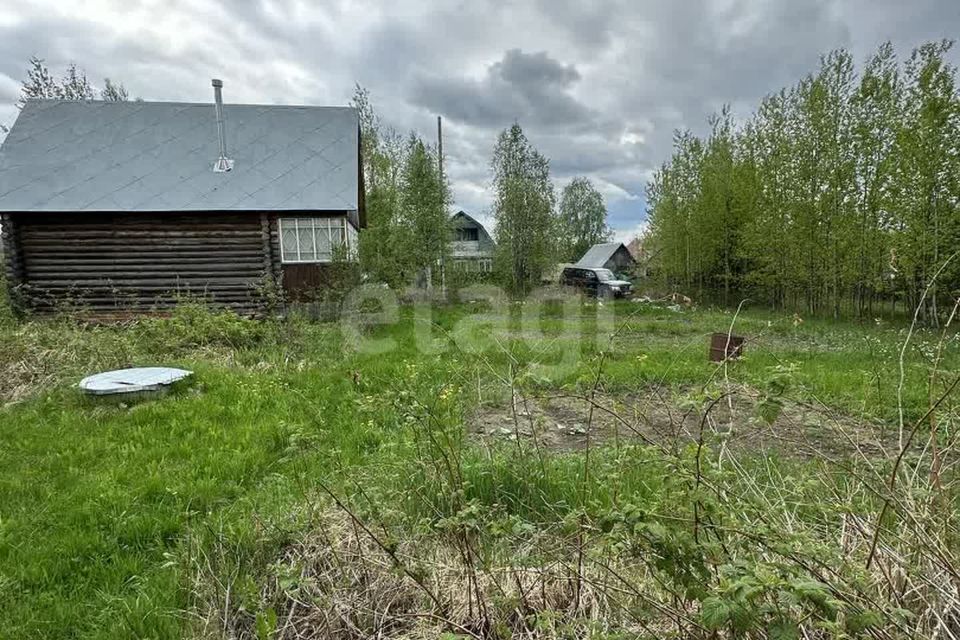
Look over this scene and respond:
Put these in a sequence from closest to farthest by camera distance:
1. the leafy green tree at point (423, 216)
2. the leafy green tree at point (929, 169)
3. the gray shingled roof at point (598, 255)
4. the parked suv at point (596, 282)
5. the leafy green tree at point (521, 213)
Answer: the leafy green tree at point (929, 169) < the leafy green tree at point (423, 216) < the leafy green tree at point (521, 213) < the parked suv at point (596, 282) < the gray shingled roof at point (598, 255)

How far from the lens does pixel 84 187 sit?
10219 mm

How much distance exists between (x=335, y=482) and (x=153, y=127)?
13.4 metres

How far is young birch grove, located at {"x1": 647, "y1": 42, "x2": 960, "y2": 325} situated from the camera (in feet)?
29.8

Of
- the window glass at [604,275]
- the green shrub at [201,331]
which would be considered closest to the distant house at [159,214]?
the green shrub at [201,331]

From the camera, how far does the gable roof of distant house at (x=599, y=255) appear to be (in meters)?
37.0

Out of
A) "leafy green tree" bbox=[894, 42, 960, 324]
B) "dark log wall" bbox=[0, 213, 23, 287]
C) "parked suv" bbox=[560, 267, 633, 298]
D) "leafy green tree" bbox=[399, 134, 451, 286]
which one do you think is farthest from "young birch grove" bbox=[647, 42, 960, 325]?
"dark log wall" bbox=[0, 213, 23, 287]

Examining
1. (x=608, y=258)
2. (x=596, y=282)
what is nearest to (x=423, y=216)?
(x=596, y=282)

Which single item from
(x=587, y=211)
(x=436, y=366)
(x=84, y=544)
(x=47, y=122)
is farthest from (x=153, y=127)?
(x=587, y=211)

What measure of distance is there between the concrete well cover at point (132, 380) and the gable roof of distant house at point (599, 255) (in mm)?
33885

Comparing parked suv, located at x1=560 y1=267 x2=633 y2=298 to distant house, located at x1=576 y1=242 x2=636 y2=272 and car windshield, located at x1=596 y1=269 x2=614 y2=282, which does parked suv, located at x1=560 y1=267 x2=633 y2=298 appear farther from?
distant house, located at x1=576 y1=242 x2=636 y2=272

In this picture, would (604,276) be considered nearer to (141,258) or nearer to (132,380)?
(141,258)

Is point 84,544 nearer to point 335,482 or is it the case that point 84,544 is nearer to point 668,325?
point 335,482

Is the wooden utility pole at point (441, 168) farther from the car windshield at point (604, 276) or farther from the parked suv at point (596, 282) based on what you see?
the car windshield at point (604, 276)

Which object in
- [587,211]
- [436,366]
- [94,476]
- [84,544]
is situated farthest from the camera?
[587,211]
